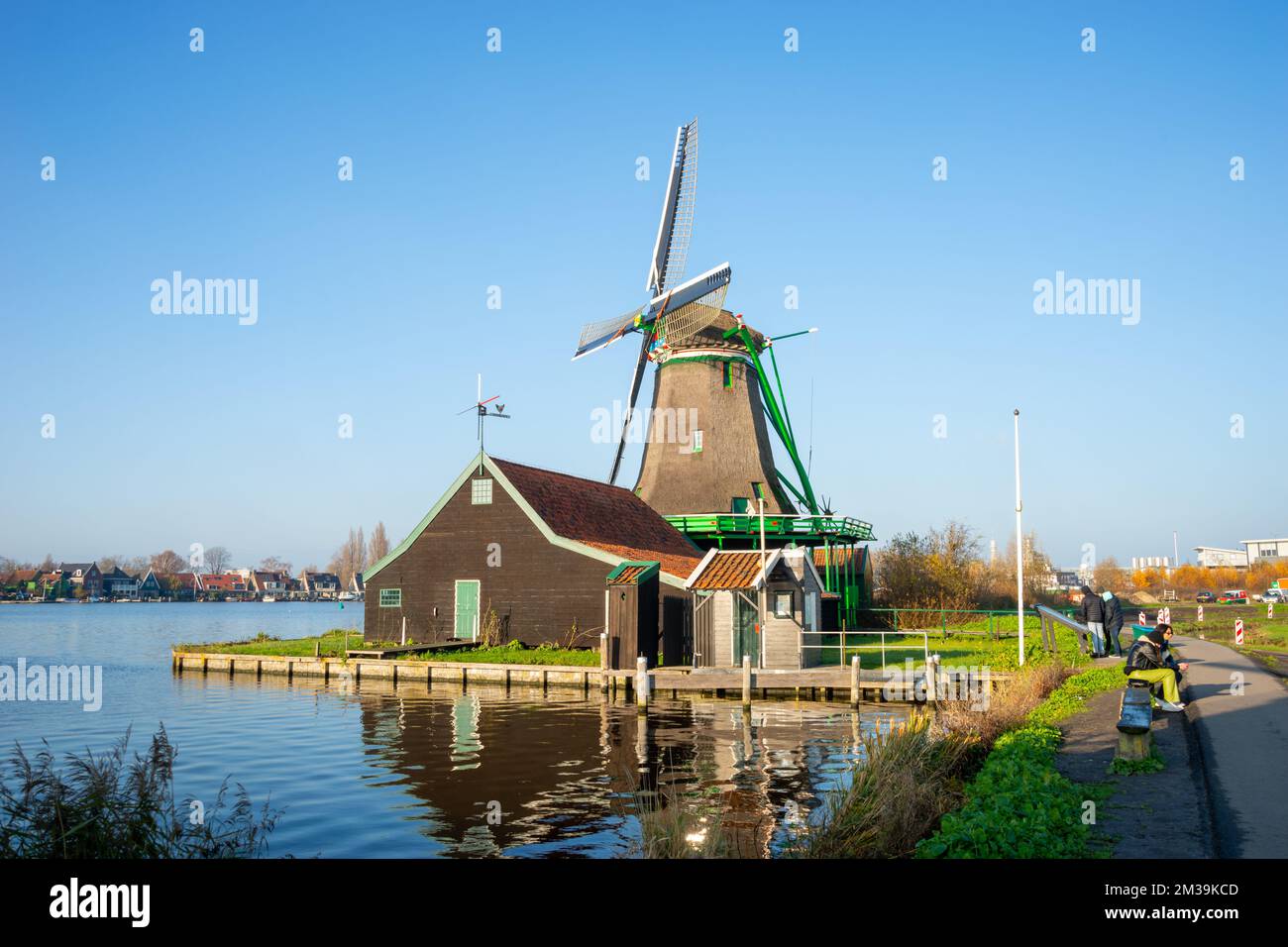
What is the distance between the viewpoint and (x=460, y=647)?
37.2 meters

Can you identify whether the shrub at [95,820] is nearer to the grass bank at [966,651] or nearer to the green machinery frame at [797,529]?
the grass bank at [966,651]

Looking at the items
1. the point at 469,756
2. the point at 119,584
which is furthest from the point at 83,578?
the point at 469,756

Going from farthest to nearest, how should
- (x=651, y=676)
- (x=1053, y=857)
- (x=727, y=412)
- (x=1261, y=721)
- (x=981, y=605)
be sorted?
(x=981, y=605) → (x=727, y=412) → (x=651, y=676) → (x=1261, y=721) → (x=1053, y=857)

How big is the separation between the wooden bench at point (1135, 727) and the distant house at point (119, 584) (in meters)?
195

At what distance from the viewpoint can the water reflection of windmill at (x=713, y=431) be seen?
4966 centimetres

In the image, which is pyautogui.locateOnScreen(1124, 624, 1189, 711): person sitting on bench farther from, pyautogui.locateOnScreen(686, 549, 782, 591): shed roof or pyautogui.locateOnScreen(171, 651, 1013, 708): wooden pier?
pyautogui.locateOnScreen(686, 549, 782, 591): shed roof

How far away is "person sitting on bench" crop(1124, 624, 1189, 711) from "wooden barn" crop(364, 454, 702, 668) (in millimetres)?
19352

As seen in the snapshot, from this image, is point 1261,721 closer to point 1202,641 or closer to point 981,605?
point 1202,641

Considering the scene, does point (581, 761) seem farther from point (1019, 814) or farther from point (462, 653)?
point (462, 653)

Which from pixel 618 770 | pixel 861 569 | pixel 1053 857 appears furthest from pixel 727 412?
pixel 1053 857

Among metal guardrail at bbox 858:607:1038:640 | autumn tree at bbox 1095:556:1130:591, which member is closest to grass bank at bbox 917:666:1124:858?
metal guardrail at bbox 858:607:1038:640

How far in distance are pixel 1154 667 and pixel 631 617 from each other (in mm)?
18132

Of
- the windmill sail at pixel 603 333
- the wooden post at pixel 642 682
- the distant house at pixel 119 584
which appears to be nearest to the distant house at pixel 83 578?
the distant house at pixel 119 584
